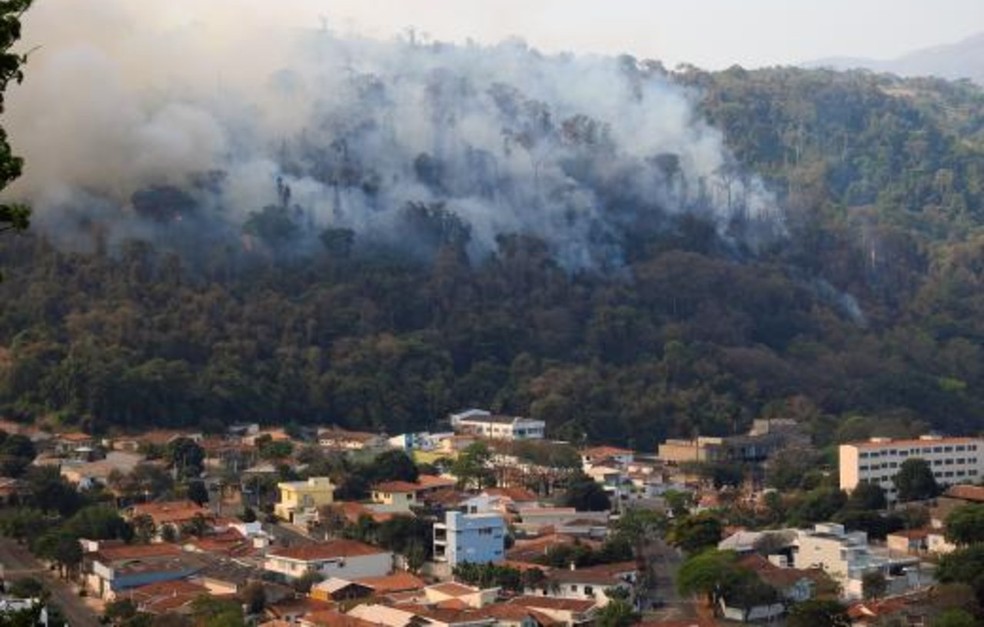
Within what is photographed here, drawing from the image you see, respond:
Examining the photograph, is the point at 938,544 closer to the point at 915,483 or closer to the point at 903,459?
the point at 915,483

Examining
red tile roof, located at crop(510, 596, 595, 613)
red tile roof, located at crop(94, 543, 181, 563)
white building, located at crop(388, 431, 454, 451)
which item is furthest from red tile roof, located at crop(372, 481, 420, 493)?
red tile roof, located at crop(510, 596, 595, 613)

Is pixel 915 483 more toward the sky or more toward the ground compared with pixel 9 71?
more toward the ground

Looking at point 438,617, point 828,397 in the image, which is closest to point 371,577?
point 438,617

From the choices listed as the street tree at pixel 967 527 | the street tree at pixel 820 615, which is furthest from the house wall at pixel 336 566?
the street tree at pixel 967 527

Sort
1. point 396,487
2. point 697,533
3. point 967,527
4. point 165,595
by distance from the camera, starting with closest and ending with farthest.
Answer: point 165,595 → point 967,527 → point 697,533 → point 396,487

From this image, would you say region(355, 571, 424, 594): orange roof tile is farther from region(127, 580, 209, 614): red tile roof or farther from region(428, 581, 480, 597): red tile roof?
region(127, 580, 209, 614): red tile roof

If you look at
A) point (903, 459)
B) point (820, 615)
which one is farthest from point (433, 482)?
point (820, 615)
